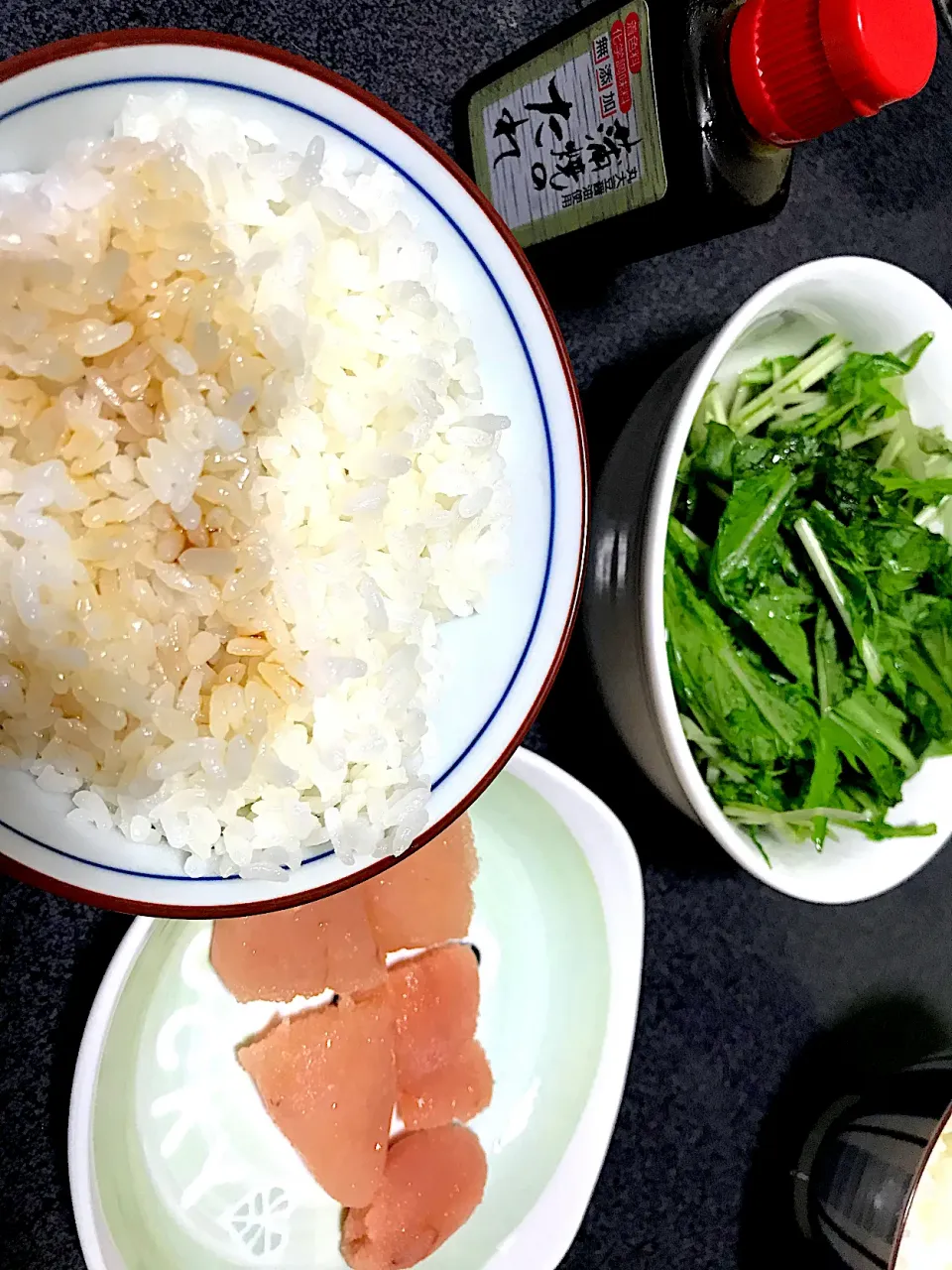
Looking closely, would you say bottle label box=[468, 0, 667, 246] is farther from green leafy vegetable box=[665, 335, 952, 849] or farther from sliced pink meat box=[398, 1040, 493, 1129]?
sliced pink meat box=[398, 1040, 493, 1129]

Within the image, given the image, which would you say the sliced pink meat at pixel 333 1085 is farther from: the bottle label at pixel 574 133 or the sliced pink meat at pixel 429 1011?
the bottle label at pixel 574 133

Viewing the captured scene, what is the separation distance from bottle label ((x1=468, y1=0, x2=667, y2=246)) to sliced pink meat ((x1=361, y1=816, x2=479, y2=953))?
550mm

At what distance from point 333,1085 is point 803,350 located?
0.81 meters

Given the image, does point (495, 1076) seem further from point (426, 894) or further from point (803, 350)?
point (803, 350)

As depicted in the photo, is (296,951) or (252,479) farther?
(296,951)

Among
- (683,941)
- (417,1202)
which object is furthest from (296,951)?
(683,941)

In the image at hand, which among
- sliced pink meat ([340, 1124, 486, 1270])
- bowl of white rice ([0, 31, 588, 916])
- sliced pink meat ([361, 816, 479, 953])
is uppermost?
bowl of white rice ([0, 31, 588, 916])

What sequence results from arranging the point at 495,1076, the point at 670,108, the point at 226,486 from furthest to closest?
1. the point at 495,1076
2. the point at 670,108
3. the point at 226,486

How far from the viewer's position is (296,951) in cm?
92

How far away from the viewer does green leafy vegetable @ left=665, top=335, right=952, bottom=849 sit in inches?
35.1

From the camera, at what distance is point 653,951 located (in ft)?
3.62

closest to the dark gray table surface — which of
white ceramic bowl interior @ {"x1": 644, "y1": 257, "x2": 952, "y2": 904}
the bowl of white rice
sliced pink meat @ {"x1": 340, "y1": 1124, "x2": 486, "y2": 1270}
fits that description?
white ceramic bowl interior @ {"x1": 644, "y1": 257, "x2": 952, "y2": 904}

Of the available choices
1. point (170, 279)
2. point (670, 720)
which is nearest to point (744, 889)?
point (670, 720)

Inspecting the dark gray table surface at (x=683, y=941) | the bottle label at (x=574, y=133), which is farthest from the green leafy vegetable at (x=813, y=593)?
the bottle label at (x=574, y=133)
